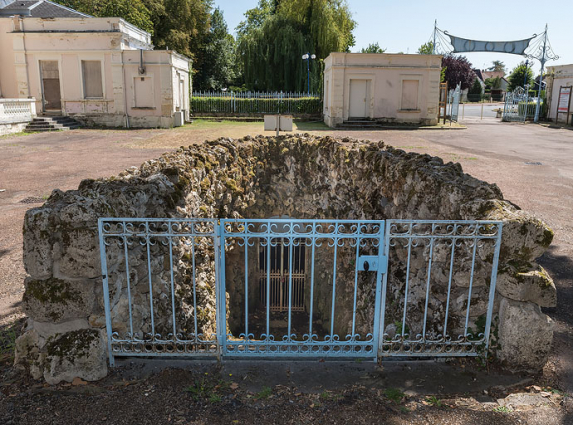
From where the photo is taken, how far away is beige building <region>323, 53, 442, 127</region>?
→ 2567cm

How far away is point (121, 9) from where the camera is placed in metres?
32.4

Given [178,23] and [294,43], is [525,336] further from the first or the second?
[178,23]

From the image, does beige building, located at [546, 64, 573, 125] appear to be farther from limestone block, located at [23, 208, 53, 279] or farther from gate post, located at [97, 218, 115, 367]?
limestone block, located at [23, 208, 53, 279]

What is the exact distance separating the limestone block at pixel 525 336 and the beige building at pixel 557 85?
100 ft

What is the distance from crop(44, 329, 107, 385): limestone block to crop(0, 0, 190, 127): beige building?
74.4 feet

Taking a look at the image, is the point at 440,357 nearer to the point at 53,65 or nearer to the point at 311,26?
the point at 53,65

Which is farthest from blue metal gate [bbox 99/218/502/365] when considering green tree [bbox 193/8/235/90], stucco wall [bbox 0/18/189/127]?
green tree [bbox 193/8/235/90]

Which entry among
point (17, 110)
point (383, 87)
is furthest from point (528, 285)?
point (17, 110)

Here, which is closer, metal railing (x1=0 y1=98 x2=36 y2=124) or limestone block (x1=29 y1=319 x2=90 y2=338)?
limestone block (x1=29 y1=319 x2=90 y2=338)

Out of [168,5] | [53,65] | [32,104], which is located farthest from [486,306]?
[168,5]

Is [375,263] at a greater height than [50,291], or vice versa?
[375,263]

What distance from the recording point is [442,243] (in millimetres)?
4594

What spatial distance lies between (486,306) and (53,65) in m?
27.3

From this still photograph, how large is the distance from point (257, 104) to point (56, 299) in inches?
1097
